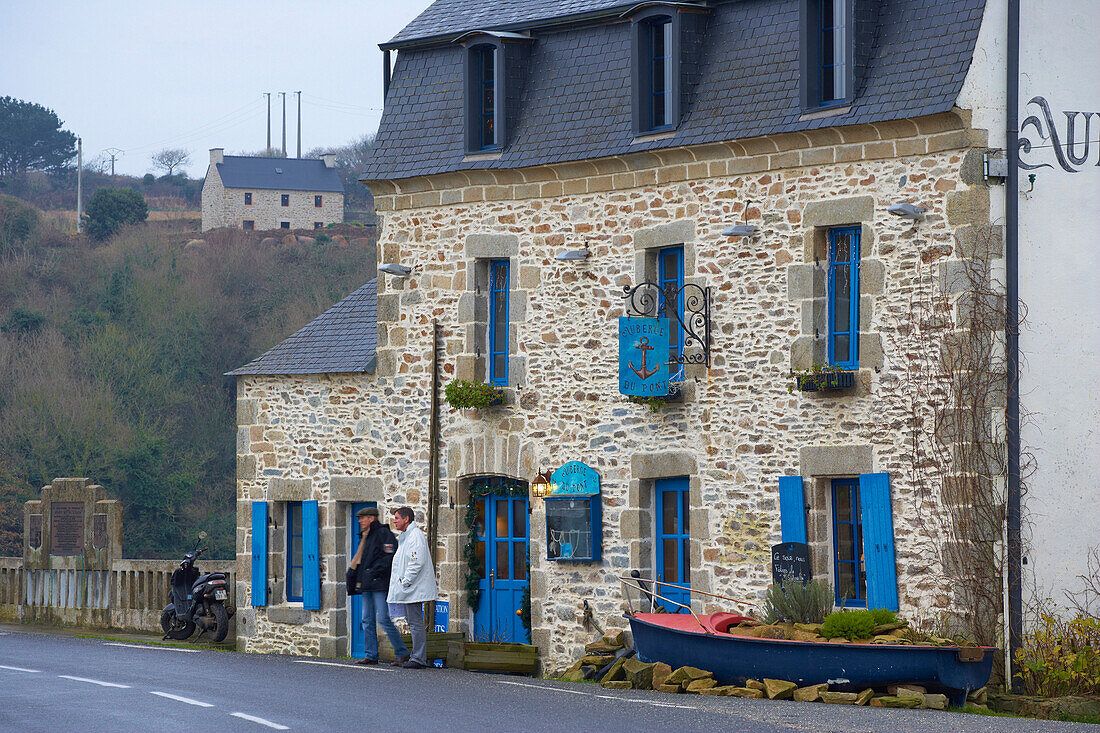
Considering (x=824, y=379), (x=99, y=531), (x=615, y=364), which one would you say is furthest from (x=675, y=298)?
(x=99, y=531)

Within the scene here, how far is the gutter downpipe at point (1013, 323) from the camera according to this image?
13.3m

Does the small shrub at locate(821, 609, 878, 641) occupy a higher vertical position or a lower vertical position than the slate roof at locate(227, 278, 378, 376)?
lower

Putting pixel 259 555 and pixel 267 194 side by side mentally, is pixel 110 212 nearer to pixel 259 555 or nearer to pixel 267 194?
pixel 267 194

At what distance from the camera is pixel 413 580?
14.7m

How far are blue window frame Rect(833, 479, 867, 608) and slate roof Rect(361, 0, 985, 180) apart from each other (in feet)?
11.1

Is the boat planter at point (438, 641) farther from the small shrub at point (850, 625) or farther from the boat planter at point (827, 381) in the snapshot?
the small shrub at point (850, 625)

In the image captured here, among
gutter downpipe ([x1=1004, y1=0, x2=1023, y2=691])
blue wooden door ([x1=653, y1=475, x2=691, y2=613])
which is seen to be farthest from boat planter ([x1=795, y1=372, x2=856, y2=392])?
blue wooden door ([x1=653, y1=475, x2=691, y2=613])

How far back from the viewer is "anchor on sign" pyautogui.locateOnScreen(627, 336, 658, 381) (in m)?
15.5

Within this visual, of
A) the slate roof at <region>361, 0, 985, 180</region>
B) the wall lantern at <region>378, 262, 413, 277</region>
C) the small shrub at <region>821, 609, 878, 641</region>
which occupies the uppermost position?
the slate roof at <region>361, 0, 985, 180</region>

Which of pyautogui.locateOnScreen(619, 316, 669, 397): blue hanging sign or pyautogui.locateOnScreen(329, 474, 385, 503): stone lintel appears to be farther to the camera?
pyautogui.locateOnScreen(329, 474, 385, 503): stone lintel

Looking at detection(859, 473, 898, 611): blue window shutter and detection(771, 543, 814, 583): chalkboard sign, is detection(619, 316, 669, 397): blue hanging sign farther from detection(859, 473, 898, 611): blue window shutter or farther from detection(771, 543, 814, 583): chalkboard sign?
detection(859, 473, 898, 611): blue window shutter

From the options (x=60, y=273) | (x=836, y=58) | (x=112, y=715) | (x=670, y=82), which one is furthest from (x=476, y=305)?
(x=60, y=273)

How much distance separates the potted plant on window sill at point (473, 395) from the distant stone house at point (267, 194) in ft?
171

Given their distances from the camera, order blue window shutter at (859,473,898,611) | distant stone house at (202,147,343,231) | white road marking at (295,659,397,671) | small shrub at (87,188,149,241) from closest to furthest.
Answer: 1. blue window shutter at (859,473,898,611)
2. white road marking at (295,659,397,671)
3. small shrub at (87,188,149,241)
4. distant stone house at (202,147,343,231)
